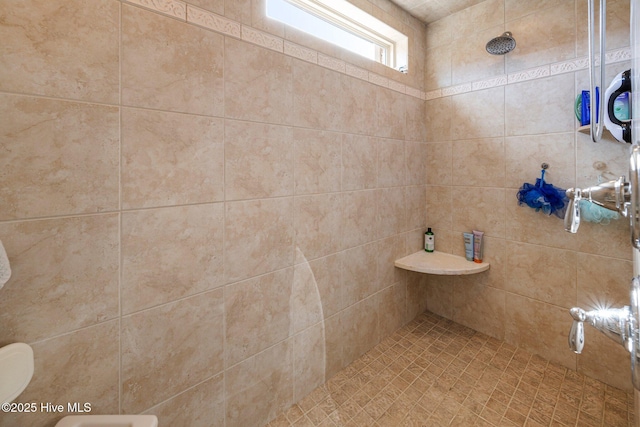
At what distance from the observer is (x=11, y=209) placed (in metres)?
0.73

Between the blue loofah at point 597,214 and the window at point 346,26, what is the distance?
4.37 ft

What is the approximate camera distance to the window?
55.0 inches

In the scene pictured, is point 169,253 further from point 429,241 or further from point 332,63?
point 429,241

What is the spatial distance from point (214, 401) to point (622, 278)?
1.98 metres

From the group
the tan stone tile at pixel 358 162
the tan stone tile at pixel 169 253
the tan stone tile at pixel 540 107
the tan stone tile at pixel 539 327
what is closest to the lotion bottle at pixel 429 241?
the tan stone tile at pixel 539 327

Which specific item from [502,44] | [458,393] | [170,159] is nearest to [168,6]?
[170,159]

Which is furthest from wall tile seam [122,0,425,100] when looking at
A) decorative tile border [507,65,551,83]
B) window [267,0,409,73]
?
decorative tile border [507,65,551,83]

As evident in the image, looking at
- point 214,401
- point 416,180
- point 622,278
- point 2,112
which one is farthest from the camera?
point 416,180

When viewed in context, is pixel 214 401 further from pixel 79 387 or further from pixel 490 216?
pixel 490 216

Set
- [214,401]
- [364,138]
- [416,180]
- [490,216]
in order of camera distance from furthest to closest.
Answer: [416,180], [490,216], [364,138], [214,401]

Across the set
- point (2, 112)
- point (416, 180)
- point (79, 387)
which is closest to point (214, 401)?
point (79, 387)

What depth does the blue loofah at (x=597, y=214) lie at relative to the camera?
1.37 meters

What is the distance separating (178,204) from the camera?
3.22ft

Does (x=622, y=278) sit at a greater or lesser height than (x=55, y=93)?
lesser
